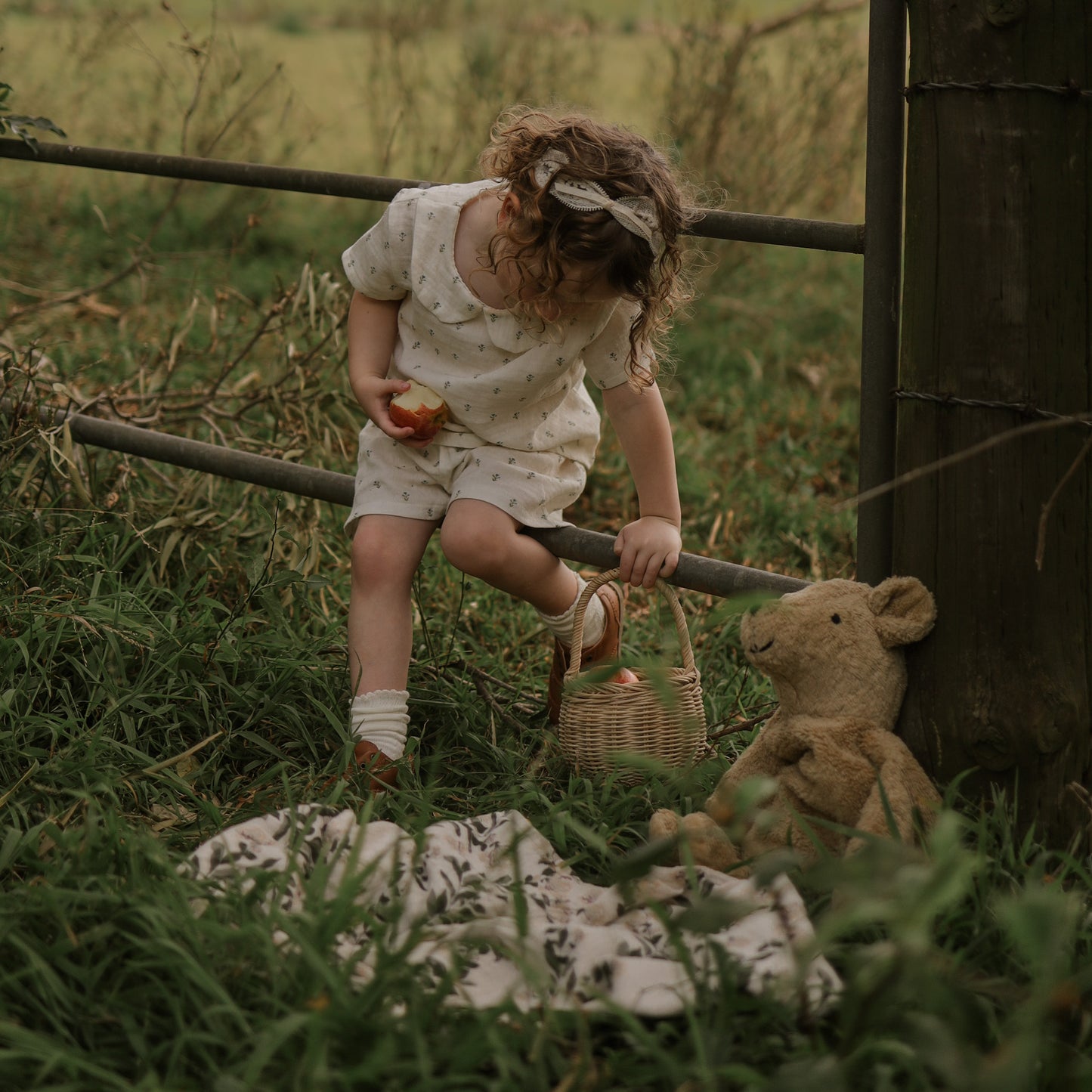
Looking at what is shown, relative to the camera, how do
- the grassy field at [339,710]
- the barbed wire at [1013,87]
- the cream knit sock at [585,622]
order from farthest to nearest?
the cream knit sock at [585,622] → the barbed wire at [1013,87] → the grassy field at [339,710]

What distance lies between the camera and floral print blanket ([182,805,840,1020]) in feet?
4.45

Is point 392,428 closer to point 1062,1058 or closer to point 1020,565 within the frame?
point 1020,565

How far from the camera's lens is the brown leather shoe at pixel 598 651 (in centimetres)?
229

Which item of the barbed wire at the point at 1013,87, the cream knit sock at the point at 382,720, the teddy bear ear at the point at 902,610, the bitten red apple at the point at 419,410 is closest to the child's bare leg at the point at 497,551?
the bitten red apple at the point at 419,410

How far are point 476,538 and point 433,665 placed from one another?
0.41 metres

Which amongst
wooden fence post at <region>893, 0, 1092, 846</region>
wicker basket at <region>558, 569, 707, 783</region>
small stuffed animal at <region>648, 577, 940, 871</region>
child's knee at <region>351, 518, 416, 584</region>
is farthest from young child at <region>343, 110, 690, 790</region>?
wooden fence post at <region>893, 0, 1092, 846</region>

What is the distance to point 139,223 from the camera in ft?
18.8

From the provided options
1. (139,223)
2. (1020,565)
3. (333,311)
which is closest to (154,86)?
(139,223)

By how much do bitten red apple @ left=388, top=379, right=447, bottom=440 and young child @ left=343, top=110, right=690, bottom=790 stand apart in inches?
0.6

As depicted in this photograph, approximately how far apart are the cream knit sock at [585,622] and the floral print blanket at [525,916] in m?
0.54

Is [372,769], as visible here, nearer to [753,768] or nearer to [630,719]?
[630,719]

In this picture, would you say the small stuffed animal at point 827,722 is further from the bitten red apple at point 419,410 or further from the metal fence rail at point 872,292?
the bitten red apple at point 419,410

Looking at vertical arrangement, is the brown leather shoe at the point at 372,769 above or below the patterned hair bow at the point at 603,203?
below

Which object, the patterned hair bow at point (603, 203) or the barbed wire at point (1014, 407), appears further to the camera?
the patterned hair bow at point (603, 203)
